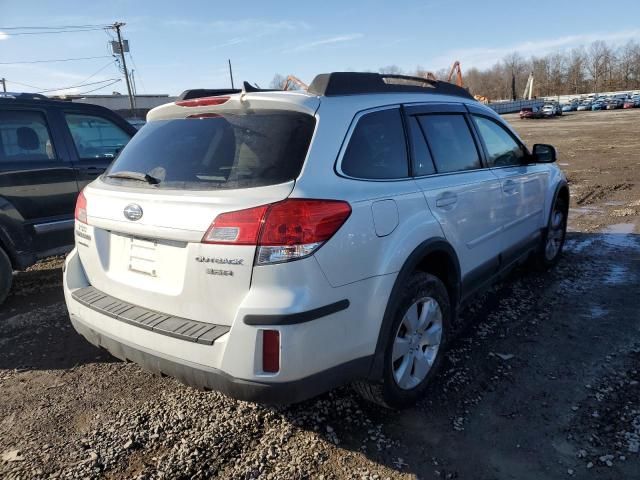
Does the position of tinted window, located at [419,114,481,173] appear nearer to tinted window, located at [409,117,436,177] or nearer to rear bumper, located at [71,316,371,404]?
tinted window, located at [409,117,436,177]

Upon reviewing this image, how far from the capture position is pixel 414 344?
289 cm

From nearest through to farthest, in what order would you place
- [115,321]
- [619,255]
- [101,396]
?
[115,321] < [101,396] < [619,255]

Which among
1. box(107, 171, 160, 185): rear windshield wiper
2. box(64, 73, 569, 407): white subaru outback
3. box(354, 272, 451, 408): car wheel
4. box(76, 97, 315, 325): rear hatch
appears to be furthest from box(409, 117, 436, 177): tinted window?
box(107, 171, 160, 185): rear windshield wiper

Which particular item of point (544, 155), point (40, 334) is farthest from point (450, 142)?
point (40, 334)

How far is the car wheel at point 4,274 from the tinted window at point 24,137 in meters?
0.94

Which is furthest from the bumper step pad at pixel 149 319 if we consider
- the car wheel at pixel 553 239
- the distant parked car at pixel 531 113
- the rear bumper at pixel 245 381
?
the distant parked car at pixel 531 113

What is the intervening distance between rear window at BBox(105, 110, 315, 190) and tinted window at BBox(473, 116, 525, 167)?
2.14m

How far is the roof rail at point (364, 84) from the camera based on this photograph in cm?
262

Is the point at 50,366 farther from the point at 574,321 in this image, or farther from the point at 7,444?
the point at 574,321

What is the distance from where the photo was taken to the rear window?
90.4 inches

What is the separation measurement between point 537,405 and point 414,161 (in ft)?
5.42

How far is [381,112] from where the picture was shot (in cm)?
286

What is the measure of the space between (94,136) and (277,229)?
14.3ft

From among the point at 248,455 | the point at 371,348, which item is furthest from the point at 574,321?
the point at 248,455
